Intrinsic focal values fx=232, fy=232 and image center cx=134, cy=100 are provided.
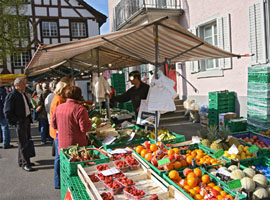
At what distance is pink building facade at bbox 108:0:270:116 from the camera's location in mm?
6758

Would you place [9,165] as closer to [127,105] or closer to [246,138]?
[246,138]

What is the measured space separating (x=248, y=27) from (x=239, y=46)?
27.3 inches

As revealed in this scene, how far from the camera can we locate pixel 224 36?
818 centimetres

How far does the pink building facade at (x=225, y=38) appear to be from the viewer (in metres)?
6.76

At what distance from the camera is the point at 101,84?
17.8 ft

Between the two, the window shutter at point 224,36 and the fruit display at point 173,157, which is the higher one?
the window shutter at point 224,36

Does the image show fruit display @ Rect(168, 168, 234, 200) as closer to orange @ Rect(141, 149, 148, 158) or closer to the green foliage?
orange @ Rect(141, 149, 148, 158)

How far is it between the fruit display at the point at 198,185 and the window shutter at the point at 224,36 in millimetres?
6439

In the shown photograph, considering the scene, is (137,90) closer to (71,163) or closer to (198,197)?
(71,163)

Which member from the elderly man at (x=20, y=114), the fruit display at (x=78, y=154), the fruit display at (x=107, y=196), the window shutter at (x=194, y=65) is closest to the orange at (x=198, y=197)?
the fruit display at (x=107, y=196)

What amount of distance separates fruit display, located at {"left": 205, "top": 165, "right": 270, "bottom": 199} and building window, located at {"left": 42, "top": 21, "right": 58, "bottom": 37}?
25.1m

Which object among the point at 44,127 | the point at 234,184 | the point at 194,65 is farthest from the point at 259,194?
the point at 194,65

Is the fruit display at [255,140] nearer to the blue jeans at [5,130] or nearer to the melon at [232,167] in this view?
the melon at [232,167]

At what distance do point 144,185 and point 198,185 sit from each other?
1.79 ft
